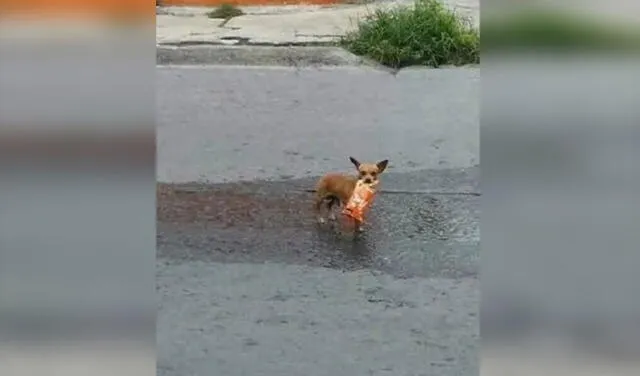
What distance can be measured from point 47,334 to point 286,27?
992 mm

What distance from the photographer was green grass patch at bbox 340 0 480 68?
196 centimetres

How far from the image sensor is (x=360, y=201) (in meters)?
1.94

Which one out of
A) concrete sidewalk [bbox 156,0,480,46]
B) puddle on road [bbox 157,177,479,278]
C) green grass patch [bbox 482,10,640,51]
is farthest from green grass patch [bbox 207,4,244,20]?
green grass patch [bbox 482,10,640,51]

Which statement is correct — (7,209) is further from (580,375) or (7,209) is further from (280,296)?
(580,375)

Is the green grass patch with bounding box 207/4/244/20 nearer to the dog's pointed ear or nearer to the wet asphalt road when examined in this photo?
the wet asphalt road

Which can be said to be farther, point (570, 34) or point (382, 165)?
point (570, 34)

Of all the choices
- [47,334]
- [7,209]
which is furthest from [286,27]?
[47,334]

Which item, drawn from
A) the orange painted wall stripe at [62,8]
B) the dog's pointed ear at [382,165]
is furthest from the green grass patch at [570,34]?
the orange painted wall stripe at [62,8]

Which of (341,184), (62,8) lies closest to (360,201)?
(341,184)

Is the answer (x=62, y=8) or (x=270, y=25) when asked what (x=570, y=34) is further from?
(x=62, y=8)

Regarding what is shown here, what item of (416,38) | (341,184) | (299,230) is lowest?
(299,230)

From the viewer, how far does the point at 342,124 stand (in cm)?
194

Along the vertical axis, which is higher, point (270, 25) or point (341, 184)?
point (270, 25)

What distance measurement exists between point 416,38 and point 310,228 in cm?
51
